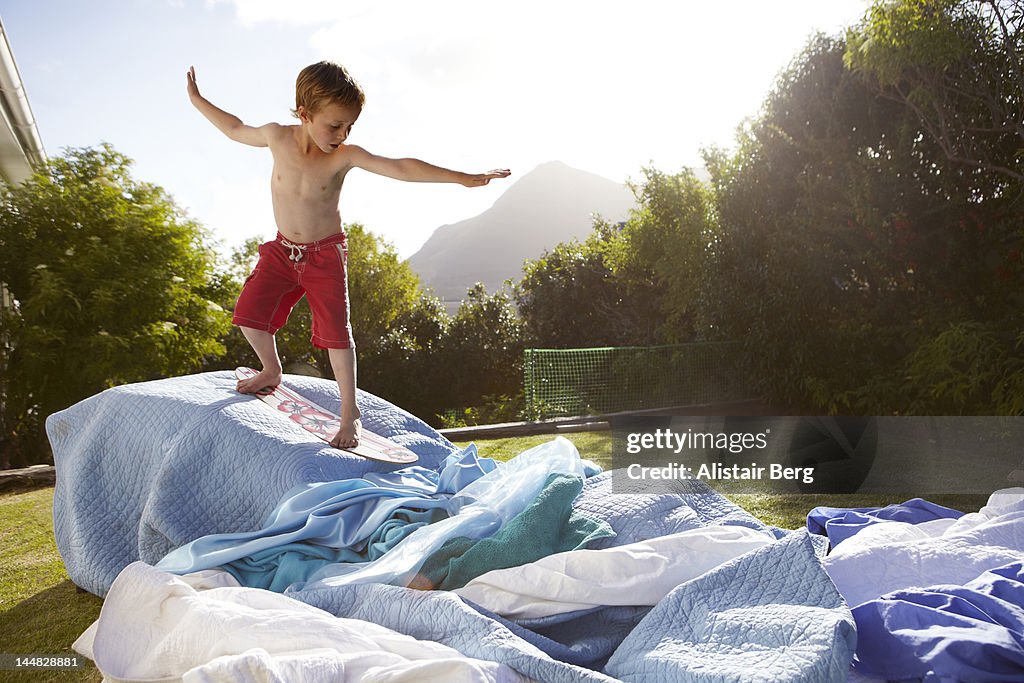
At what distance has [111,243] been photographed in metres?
5.63

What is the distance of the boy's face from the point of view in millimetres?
2176

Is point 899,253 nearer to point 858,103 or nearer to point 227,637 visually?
point 858,103

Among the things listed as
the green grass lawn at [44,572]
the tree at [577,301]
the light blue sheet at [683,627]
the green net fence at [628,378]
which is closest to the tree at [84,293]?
the green grass lawn at [44,572]

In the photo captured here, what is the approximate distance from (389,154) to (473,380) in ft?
33.5

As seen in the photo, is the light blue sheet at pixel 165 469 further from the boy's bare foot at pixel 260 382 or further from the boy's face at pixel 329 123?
the boy's face at pixel 329 123

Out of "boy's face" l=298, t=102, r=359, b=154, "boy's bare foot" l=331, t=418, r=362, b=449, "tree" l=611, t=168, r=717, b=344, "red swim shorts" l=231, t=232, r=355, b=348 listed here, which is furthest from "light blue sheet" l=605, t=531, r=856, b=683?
"tree" l=611, t=168, r=717, b=344

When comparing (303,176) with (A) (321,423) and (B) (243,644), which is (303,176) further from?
(B) (243,644)

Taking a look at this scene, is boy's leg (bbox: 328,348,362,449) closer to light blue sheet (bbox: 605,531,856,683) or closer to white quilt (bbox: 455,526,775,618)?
white quilt (bbox: 455,526,775,618)

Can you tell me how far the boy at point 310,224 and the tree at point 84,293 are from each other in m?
3.43

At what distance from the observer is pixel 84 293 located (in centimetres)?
550

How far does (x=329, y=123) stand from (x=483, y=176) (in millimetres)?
496

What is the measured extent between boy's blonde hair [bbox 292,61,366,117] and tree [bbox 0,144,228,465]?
390 centimetres

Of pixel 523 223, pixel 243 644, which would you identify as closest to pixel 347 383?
pixel 243 644

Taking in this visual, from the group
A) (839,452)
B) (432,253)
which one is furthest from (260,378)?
(432,253)
